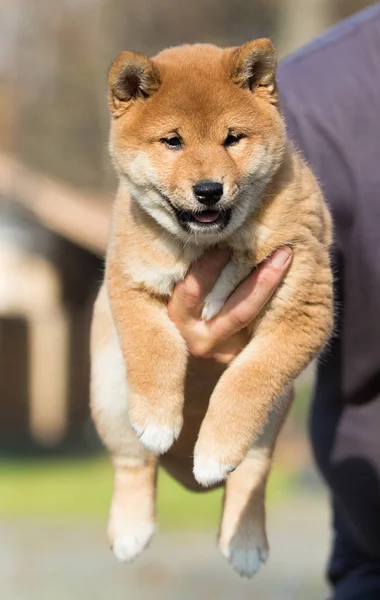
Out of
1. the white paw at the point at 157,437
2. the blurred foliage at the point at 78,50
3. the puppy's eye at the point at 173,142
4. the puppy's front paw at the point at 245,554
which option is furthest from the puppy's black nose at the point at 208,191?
the blurred foliage at the point at 78,50

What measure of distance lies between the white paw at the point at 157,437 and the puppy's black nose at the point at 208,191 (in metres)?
0.70

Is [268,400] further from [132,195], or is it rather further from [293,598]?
[293,598]

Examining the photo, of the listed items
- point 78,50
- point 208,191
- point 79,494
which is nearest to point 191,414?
point 208,191

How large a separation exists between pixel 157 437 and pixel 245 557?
670 millimetres

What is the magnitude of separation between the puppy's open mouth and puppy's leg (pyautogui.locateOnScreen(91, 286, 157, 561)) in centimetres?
65

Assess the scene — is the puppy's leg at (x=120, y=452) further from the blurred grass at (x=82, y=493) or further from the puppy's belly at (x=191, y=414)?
the blurred grass at (x=82, y=493)

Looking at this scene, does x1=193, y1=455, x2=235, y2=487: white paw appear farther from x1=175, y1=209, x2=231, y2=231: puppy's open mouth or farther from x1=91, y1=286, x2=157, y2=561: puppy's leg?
x1=175, y1=209, x2=231, y2=231: puppy's open mouth

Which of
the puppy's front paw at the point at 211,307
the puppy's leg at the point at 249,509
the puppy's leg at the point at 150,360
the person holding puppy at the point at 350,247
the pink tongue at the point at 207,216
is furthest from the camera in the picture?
the person holding puppy at the point at 350,247

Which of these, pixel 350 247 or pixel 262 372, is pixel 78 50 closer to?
pixel 350 247

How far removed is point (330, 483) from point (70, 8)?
21.5 m

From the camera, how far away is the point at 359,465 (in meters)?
4.11

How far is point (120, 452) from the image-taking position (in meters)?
3.78

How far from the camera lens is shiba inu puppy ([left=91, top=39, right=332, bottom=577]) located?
3.17 m

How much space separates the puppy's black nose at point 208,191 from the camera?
3033 millimetres
